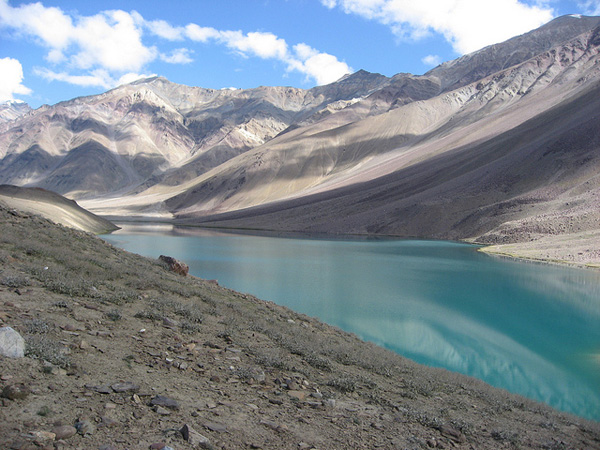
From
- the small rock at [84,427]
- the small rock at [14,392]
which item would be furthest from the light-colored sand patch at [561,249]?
the small rock at [14,392]

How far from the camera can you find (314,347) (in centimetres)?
979

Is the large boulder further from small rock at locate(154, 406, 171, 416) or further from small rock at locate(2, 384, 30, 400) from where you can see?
small rock at locate(2, 384, 30, 400)

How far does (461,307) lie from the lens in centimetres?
2334

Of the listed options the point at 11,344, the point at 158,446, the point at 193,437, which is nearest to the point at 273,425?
the point at 193,437

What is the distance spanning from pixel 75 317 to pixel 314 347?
4708 mm

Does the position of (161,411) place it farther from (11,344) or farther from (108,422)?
(11,344)

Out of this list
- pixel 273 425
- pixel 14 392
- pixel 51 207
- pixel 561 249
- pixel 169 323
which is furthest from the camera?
pixel 51 207

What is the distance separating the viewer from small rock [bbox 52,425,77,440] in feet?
13.8

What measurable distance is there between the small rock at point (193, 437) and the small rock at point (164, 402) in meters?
0.58

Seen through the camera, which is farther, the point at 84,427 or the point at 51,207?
the point at 51,207

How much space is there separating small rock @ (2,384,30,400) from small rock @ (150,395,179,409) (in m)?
1.29

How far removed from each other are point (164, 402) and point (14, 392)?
4.95ft

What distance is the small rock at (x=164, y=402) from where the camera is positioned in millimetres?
5234

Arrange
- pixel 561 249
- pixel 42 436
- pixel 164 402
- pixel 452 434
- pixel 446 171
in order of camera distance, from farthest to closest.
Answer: pixel 446 171, pixel 561 249, pixel 452 434, pixel 164 402, pixel 42 436
